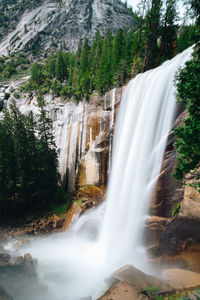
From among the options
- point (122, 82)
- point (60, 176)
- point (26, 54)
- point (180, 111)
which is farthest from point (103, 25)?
point (180, 111)

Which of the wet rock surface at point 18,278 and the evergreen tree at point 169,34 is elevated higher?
the evergreen tree at point 169,34

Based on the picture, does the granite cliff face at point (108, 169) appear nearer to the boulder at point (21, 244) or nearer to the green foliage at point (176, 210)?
the green foliage at point (176, 210)

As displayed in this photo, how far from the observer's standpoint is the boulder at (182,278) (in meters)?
6.51

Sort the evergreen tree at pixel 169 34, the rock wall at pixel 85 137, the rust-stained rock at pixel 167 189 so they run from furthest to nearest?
the evergreen tree at pixel 169 34 < the rock wall at pixel 85 137 < the rust-stained rock at pixel 167 189

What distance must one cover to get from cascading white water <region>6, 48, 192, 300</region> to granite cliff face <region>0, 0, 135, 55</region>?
283 feet

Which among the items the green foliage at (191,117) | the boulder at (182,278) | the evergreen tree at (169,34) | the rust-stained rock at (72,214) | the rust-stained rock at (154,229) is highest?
the evergreen tree at (169,34)

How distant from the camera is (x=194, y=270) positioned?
738 centimetres

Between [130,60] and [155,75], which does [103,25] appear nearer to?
[130,60]

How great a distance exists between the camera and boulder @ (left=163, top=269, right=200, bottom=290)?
21.4 feet

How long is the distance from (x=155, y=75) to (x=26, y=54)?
8739 cm

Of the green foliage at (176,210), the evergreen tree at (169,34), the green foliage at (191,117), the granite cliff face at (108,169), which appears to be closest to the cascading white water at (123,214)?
the granite cliff face at (108,169)

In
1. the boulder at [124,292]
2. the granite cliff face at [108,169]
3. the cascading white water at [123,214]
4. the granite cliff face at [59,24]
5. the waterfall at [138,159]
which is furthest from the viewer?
the granite cliff face at [59,24]

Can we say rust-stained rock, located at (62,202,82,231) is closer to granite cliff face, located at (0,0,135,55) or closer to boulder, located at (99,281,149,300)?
boulder, located at (99,281,149,300)

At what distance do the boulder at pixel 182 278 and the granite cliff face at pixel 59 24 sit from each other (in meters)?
97.0
